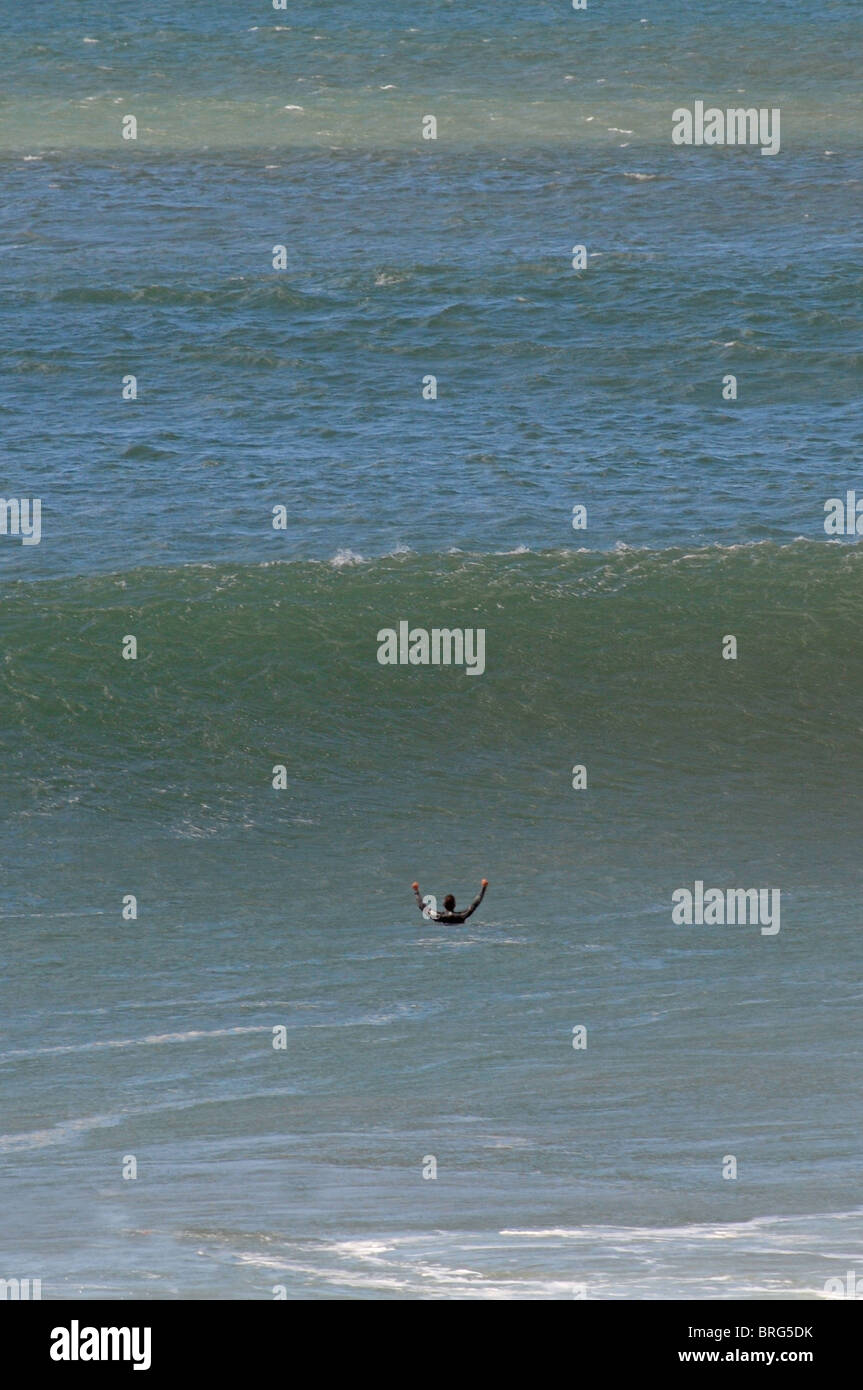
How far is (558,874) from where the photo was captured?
2209 centimetres

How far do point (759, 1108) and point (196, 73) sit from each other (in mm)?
44399

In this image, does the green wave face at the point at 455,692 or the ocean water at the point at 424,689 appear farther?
the green wave face at the point at 455,692

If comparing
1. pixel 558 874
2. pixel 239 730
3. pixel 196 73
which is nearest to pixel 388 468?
pixel 239 730

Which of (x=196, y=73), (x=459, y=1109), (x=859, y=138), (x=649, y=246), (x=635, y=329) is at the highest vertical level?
(x=196, y=73)

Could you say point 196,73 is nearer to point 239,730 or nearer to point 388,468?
point 388,468

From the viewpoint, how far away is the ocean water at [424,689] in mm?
15516

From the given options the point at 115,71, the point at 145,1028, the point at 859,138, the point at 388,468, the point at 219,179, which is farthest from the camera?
the point at 115,71

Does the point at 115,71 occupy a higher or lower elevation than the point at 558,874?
higher

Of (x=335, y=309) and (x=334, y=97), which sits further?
(x=334, y=97)

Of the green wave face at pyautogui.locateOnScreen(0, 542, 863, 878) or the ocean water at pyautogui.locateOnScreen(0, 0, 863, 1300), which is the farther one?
the green wave face at pyautogui.locateOnScreen(0, 542, 863, 878)

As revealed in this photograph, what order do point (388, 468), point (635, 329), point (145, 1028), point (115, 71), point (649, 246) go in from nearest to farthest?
point (145, 1028) < point (388, 468) < point (635, 329) < point (649, 246) < point (115, 71)

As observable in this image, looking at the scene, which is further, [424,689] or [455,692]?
[424,689]

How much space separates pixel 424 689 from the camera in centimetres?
2683

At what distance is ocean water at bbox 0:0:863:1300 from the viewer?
50.9 ft
